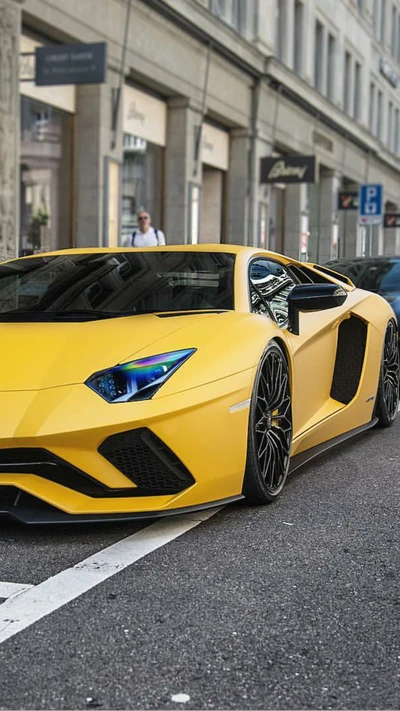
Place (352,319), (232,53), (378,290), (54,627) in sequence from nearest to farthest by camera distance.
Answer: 1. (54,627)
2. (352,319)
3. (378,290)
4. (232,53)

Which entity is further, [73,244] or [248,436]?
[73,244]

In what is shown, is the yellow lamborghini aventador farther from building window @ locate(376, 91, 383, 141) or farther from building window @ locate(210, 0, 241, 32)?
building window @ locate(376, 91, 383, 141)

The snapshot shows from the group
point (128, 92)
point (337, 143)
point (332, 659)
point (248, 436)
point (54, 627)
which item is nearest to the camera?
point (332, 659)

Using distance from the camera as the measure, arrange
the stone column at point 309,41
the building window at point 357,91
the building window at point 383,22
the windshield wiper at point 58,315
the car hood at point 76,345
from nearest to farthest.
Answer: the car hood at point 76,345
the windshield wiper at point 58,315
the stone column at point 309,41
the building window at point 357,91
the building window at point 383,22

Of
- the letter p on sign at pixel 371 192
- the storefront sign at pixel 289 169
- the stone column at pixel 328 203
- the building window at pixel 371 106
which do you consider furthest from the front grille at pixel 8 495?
the building window at pixel 371 106

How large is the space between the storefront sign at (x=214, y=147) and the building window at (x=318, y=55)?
352 inches

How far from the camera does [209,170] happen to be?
25875 millimetres

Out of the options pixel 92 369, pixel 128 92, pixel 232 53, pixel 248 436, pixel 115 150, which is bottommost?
pixel 248 436

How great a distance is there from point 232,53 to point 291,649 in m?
22.8

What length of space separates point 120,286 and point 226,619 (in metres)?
2.27

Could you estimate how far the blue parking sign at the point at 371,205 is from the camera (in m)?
26.6

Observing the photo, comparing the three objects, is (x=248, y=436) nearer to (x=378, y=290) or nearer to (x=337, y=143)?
(x=378, y=290)

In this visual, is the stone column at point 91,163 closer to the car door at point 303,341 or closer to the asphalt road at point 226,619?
the car door at point 303,341

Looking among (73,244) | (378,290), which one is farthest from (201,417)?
(73,244)
